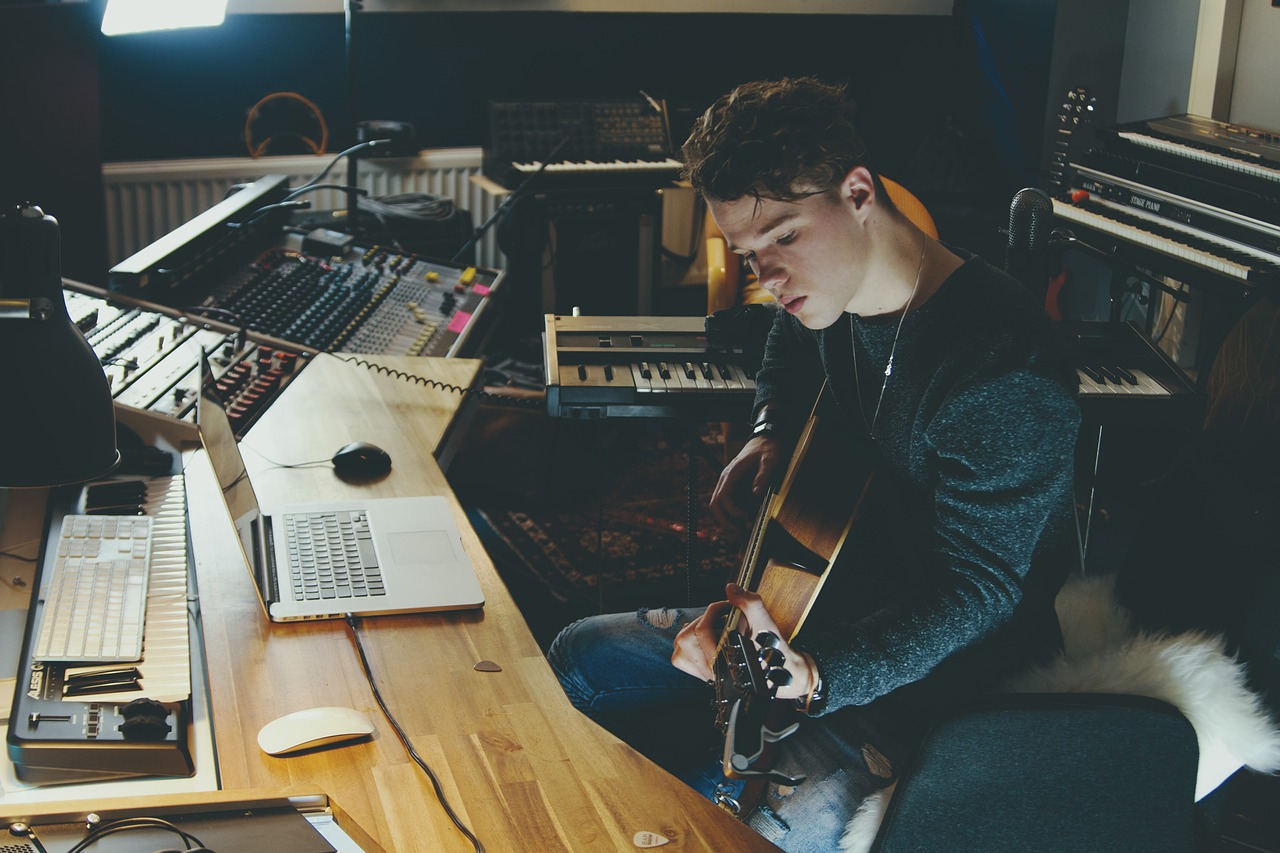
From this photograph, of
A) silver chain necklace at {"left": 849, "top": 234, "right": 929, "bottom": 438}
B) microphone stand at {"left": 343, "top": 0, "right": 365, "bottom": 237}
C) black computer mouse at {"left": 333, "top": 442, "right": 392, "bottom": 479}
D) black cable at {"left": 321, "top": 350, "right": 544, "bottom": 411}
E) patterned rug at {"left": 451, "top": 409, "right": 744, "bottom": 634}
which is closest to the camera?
silver chain necklace at {"left": 849, "top": 234, "right": 929, "bottom": 438}

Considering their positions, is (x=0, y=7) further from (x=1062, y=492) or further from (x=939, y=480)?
(x=1062, y=492)

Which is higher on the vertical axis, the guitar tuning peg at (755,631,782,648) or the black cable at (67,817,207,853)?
the guitar tuning peg at (755,631,782,648)

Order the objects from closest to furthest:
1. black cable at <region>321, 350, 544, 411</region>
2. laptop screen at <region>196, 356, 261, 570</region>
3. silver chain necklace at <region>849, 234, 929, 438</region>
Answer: silver chain necklace at <region>849, 234, 929, 438</region> < laptop screen at <region>196, 356, 261, 570</region> < black cable at <region>321, 350, 544, 411</region>

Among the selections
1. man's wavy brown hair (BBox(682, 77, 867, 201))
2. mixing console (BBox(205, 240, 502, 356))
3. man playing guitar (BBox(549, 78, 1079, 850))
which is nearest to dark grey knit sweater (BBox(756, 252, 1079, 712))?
man playing guitar (BBox(549, 78, 1079, 850))

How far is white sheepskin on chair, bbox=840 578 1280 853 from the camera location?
1.21m

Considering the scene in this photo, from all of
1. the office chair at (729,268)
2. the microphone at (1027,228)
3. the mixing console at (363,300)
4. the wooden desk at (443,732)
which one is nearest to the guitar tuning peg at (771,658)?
the wooden desk at (443,732)

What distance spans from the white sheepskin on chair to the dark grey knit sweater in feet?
0.24

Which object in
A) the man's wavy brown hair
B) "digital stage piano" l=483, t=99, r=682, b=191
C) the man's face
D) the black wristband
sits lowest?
the black wristband

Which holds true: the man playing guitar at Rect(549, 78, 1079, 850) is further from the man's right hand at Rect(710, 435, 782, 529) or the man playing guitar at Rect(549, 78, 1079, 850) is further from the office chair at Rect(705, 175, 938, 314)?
the office chair at Rect(705, 175, 938, 314)

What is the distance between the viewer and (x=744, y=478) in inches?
75.0

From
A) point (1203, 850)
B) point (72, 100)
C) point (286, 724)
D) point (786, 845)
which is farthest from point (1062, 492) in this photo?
point (72, 100)

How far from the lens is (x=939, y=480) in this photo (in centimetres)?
137

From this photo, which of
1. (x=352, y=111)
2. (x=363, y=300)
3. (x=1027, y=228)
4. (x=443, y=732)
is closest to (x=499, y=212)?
(x=352, y=111)

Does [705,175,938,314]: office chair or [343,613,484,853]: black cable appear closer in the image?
[343,613,484,853]: black cable
